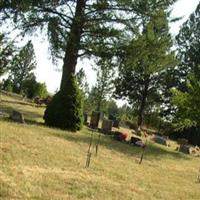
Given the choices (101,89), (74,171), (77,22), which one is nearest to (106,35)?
(77,22)

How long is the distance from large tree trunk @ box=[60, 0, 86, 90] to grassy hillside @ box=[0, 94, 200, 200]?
7068mm

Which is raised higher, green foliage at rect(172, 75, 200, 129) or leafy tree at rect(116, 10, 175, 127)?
leafy tree at rect(116, 10, 175, 127)

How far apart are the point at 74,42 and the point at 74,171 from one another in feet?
47.5

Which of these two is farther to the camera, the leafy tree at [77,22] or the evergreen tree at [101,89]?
the evergreen tree at [101,89]

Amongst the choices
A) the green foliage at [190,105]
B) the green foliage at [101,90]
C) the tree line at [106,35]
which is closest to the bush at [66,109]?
the tree line at [106,35]

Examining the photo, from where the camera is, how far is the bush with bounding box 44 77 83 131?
76.7 feet

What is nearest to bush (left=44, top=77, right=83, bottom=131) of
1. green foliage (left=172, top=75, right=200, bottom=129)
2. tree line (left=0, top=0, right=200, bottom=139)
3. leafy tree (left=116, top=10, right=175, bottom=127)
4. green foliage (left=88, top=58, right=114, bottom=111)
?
tree line (left=0, top=0, right=200, bottom=139)

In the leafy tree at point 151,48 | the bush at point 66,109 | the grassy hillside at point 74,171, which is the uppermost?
the leafy tree at point 151,48

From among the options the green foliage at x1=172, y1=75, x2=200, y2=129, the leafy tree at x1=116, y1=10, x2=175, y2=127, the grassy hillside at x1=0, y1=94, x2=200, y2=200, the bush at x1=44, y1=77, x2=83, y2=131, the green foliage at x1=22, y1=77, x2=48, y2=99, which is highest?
the leafy tree at x1=116, y1=10, x2=175, y2=127

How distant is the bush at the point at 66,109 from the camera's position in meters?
23.4

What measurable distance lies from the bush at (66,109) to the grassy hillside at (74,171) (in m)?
1.30

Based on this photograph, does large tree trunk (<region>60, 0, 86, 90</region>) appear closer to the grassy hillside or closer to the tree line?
the tree line

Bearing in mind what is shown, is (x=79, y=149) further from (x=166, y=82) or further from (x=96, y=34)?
(x=166, y=82)

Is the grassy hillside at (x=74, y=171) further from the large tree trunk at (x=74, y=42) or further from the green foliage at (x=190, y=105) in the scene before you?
→ the large tree trunk at (x=74, y=42)
